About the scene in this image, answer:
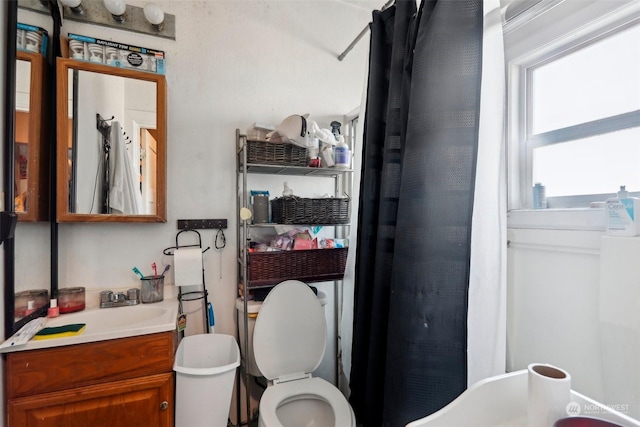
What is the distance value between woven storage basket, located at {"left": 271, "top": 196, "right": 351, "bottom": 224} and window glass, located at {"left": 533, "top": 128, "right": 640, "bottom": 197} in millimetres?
898

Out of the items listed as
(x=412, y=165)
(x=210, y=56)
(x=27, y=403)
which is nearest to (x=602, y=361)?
(x=412, y=165)

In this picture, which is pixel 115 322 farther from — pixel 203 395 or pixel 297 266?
pixel 297 266

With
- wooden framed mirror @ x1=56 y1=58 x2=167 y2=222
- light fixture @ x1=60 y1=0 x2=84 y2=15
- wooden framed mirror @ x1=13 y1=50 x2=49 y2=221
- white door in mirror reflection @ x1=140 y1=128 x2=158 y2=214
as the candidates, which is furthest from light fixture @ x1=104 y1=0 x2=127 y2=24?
white door in mirror reflection @ x1=140 y1=128 x2=158 y2=214

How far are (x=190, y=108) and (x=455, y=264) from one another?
154 centimetres

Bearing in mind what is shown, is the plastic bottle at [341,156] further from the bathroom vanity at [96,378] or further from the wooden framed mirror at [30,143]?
the wooden framed mirror at [30,143]

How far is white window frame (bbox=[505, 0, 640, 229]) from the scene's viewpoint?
3.08 feet

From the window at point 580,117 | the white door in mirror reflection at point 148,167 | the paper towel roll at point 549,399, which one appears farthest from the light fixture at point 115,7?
the paper towel roll at point 549,399

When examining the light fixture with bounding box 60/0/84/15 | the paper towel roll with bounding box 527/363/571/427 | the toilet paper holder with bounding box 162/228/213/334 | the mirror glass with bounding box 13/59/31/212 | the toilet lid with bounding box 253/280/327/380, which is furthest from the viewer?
the toilet paper holder with bounding box 162/228/213/334

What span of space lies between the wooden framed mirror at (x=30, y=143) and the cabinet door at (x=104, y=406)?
71cm

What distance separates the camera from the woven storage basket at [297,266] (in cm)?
156

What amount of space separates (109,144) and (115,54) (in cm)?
45

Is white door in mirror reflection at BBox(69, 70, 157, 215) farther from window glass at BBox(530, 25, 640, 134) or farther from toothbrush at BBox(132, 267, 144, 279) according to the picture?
window glass at BBox(530, 25, 640, 134)

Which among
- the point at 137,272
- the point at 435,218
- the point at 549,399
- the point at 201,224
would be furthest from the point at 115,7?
the point at 549,399

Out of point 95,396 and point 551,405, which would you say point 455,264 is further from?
point 95,396
